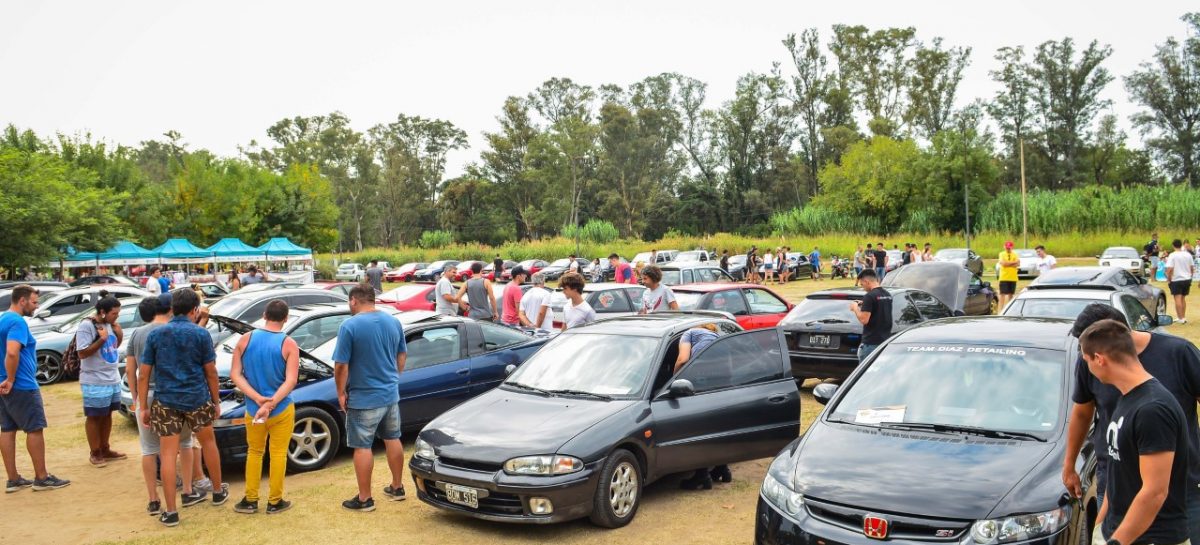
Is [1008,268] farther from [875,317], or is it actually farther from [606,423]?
[606,423]

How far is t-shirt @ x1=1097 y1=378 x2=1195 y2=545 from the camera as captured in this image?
10.6 feet

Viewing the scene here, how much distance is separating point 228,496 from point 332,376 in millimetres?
1441

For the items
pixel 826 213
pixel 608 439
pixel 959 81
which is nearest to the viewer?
pixel 608 439

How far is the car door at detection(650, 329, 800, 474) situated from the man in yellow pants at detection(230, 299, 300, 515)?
9.31 feet

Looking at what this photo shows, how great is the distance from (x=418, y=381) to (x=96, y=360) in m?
3.06

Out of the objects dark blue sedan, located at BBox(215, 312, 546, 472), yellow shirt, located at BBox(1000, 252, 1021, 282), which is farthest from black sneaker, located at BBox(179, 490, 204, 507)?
yellow shirt, located at BBox(1000, 252, 1021, 282)

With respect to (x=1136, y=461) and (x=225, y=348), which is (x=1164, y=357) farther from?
(x=225, y=348)

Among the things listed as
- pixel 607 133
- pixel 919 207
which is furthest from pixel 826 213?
pixel 607 133

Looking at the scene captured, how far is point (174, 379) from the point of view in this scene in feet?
21.2

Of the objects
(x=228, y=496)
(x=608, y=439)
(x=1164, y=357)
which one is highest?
(x=1164, y=357)

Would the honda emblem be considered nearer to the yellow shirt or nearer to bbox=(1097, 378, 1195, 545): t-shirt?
bbox=(1097, 378, 1195, 545): t-shirt

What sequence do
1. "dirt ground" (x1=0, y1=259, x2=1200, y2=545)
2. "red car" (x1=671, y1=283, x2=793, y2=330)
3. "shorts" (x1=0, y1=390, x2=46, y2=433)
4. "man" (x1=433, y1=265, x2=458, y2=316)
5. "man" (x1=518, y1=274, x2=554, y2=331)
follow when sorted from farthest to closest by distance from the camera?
1. "man" (x1=433, y1=265, x2=458, y2=316)
2. "red car" (x1=671, y1=283, x2=793, y2=330)
3. "man" (x1=518, y1=274, x2=554, y2=331)
4. "shorts" (x1=0, y1=390, x2=46, y2=433)
5. "dirt ground" (x1=0, y1=259, x2=1200, y2=545)

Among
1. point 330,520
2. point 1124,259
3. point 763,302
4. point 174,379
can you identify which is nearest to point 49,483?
point 174,379

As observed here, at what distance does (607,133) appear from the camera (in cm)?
8406
